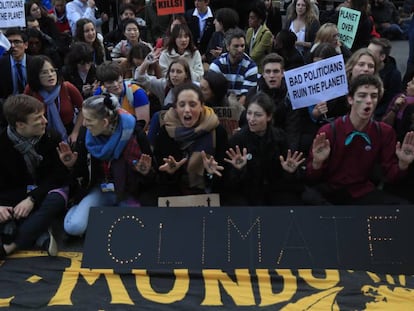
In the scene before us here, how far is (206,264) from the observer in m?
3.76

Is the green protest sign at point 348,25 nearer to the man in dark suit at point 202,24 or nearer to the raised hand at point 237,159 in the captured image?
the man in dark suit at point 202,24

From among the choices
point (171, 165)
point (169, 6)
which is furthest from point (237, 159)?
point (169, 6)

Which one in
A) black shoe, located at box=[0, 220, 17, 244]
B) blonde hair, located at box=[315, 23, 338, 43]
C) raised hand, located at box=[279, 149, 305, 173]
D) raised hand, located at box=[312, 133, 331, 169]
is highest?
blonde hair, located at box=[315, 23, 338, 43]

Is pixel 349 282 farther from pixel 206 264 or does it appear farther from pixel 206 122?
pixel 206 122

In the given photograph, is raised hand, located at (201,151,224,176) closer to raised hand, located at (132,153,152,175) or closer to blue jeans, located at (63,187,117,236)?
raised hand, located at (132,153,152,175)

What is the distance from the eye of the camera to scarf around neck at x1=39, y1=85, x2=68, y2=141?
5219mm

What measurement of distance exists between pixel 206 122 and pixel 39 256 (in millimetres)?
1628

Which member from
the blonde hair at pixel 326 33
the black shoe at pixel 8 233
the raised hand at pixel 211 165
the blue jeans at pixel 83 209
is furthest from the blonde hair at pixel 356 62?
the black shoe at pixel 8 233

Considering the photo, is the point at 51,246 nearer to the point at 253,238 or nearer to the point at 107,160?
the point at 107,160

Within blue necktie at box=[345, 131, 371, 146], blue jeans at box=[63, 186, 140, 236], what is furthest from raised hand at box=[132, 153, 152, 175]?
blue necktie at box=[345, 131, 371, 146]

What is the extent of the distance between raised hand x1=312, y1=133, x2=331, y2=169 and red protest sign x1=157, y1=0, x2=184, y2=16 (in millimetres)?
3853

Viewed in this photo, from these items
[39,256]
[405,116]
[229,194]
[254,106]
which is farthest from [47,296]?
[405,116]

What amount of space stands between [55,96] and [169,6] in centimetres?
279

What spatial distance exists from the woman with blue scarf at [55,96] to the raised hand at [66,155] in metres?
0.66
